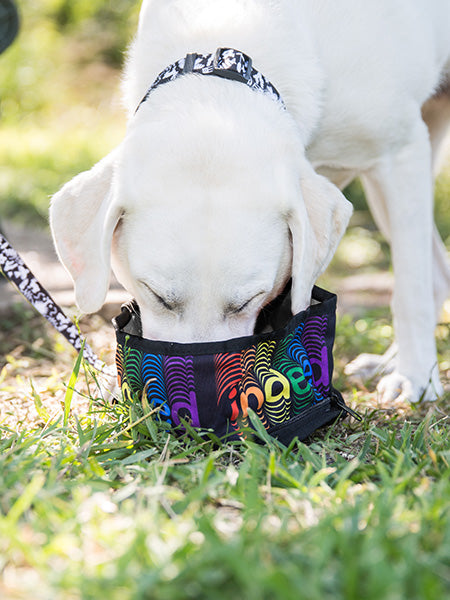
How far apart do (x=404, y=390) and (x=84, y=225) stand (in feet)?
4.34

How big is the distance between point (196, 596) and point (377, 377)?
1.94m

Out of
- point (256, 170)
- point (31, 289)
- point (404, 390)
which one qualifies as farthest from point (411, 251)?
point (31, 289)

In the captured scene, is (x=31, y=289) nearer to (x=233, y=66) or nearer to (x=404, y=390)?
(x=233, y=66)

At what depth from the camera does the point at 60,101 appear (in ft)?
36.3

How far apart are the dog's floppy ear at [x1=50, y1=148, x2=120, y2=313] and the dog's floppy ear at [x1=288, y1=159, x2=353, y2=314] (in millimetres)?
537

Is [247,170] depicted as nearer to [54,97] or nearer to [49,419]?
[49,419]

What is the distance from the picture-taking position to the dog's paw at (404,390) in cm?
258

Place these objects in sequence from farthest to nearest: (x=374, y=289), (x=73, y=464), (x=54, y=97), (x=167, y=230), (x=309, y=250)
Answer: (x=54, y=97)
(x=374, y=289)
(x=309, y=250)
(x=167, y=230)
(x=73, y=464)

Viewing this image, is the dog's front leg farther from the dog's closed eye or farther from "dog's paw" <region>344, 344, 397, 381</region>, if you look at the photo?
the dog's closed eye

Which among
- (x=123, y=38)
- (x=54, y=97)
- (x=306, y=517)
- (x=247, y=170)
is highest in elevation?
(x=123, y=38)

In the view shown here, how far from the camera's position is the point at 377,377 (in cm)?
294

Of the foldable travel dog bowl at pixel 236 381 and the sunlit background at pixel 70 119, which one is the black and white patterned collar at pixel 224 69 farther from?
the sunlit background at pixel 70 119

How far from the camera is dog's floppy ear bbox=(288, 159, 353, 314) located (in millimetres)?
2012

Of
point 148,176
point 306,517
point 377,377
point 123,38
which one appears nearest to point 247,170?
point 148,176
